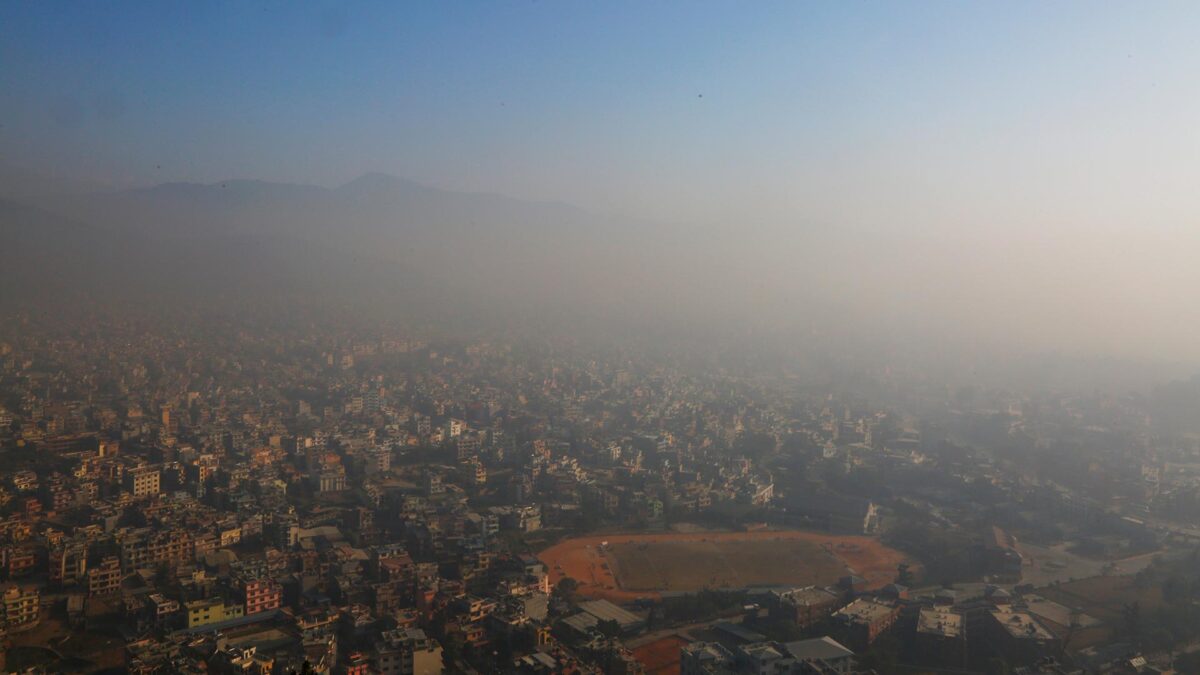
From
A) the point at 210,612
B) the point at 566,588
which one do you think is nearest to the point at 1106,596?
the point at 566,588

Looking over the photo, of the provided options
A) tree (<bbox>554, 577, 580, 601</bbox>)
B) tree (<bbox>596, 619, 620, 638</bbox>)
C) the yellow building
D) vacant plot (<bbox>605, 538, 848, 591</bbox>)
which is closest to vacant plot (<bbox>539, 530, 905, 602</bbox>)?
vacant plot (<bbox>605, 538, 848, 591</bbox>)

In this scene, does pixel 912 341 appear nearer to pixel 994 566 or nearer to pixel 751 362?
pixel 751 362

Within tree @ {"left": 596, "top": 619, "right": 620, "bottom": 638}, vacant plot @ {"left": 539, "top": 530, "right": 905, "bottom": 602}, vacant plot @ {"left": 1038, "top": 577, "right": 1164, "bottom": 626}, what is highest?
vacant plot @ {"left": 1038, "top": 577, "right": 1164, "bottom": 626}

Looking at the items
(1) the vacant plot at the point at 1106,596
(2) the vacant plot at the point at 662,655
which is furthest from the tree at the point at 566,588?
(1) the vacant plot at the point at 1106,596

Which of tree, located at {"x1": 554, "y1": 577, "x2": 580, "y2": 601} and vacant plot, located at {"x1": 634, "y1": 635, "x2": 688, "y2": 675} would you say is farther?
tree, located at {"x1": 554, "y1": 577, "x2": 580, "y2": 601}

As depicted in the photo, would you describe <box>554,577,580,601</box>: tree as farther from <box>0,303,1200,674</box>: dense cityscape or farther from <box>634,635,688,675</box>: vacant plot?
<box>634,635,688,675</box>: vacant plot

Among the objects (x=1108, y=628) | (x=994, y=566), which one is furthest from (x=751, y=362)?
(x=1108, y=628)

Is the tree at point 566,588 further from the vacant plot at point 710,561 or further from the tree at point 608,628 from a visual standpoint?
the tree at point 608,628
